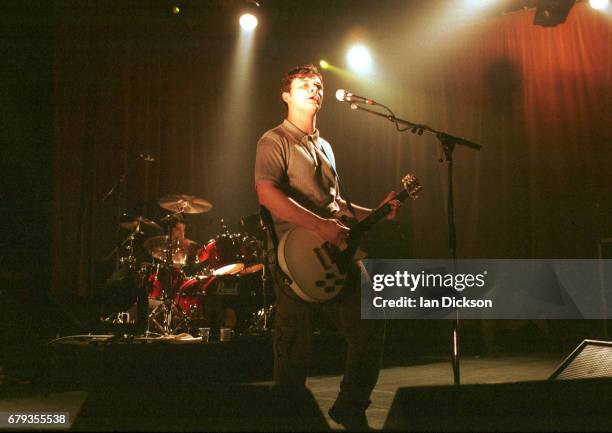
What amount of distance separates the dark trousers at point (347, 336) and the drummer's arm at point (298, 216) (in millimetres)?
217

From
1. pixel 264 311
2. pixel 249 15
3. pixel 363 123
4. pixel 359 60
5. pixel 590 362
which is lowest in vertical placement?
pixel 264 311

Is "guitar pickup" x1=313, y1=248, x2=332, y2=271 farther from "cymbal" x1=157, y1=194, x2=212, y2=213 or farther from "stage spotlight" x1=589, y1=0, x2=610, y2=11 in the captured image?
"stage spotlight" x1=589, y1=0, x2=610, y2=11

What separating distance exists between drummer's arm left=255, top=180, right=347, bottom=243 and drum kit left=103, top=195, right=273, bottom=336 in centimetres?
372

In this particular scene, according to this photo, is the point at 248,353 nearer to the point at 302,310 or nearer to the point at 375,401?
the point at 375,401

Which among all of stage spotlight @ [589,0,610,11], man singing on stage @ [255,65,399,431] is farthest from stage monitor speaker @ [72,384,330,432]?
stage spotlight @ [589,0,610,11]

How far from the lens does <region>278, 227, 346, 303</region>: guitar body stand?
2.55 metres

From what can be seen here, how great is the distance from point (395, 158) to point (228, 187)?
2507mm

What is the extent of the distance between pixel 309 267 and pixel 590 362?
4.56 ft

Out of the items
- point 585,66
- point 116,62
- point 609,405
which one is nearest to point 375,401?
point 609,405

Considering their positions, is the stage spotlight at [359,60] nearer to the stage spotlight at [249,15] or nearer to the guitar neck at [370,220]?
the stage spotlight at [249,15]

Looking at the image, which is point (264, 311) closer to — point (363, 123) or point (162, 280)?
point (162, 280)

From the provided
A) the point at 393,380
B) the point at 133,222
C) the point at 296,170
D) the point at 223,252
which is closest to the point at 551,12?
the point at 223,252

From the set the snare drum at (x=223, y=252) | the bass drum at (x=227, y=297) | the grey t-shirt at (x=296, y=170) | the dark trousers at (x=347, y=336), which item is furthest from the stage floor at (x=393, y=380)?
the snare drum at (x=223, y=252)

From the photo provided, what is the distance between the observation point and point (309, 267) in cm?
257
